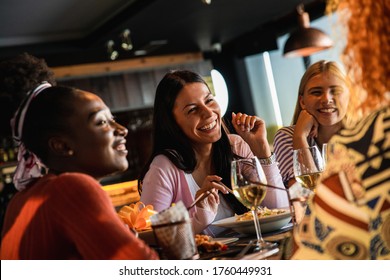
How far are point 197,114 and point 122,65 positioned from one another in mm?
5485

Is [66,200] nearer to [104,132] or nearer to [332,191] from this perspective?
[104,132]

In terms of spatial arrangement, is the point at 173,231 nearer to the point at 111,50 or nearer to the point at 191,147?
the point at 191,147

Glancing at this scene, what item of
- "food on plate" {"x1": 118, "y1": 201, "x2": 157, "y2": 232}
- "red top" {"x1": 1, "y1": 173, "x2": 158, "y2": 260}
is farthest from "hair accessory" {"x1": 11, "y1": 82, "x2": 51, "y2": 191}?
"food on plate" {"x1": 118, "y1": 201, "x2": 157, "y2": 232}

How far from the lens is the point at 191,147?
2.60 metres

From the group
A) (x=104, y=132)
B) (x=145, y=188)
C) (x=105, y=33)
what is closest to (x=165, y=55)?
(x=105, y=33)

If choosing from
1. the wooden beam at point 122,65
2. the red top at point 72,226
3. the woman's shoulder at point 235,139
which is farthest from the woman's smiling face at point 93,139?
the wooden beam at point 122,65

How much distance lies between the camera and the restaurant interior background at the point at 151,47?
6.00m

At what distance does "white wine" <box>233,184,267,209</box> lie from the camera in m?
1.70

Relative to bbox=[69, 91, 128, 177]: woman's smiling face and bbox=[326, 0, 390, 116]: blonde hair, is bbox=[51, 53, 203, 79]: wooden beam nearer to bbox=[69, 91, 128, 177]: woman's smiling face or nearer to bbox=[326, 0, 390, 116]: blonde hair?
bbox=[69, 91, 128, 177]: woman's smiling face

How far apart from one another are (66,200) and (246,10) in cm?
563

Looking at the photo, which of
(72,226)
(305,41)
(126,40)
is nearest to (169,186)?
(72,226)

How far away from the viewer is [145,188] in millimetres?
2453

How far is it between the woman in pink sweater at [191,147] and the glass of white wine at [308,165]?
19.0 inches
